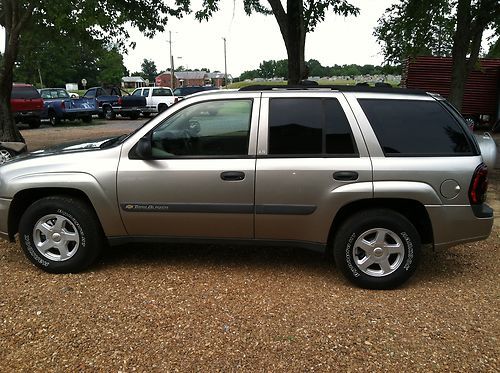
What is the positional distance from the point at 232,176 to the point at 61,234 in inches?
63.9

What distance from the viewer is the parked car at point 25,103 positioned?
63.3 feet

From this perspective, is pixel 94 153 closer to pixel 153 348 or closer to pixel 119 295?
pixel 119 295

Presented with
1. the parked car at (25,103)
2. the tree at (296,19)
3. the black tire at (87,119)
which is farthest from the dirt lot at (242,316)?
the black tire at (87,119)

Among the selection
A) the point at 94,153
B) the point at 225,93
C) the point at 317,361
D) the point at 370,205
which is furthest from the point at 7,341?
the point at 370,205

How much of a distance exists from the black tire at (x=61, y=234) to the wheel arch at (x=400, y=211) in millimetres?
2092

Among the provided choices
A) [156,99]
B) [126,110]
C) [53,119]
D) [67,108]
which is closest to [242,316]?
[67,108]

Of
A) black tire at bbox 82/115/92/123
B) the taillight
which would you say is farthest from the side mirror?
black tire at bbox 82/115/92/123

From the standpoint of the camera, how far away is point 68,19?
332 inches

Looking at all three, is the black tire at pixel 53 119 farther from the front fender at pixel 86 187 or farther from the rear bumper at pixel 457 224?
the rear bumper at pixel 457 224

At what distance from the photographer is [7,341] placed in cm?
300

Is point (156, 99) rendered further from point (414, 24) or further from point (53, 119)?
point (414, 24)

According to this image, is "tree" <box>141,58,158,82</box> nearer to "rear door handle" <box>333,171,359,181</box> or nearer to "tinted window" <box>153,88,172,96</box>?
"tinted window" <box>153,88,172,96</box>

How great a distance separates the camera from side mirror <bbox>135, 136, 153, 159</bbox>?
378 cm

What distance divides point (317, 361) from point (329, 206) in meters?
1.29
